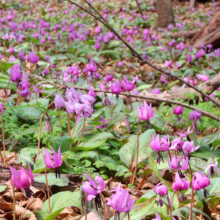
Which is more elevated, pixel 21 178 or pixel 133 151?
pixel 21 178

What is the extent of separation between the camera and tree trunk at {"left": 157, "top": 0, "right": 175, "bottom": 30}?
9477 mm

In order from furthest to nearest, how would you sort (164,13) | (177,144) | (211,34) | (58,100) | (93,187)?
(164,13), (211,34), (58,100), (177,144), (93,187)

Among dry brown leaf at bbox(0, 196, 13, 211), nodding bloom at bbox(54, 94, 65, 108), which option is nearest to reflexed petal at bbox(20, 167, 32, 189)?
dry brown leaf at bbox(0, 196, 13, 211)

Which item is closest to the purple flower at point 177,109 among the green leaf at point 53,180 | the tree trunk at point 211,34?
the green leaf at point 53,180

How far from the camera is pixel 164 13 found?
31.2 ft

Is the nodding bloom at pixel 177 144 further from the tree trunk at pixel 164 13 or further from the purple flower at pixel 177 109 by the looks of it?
the tree trunk at pixel 164 13

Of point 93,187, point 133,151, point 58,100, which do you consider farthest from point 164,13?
point 93,187

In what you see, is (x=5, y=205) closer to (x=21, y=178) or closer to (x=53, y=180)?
(x=53, y=180)

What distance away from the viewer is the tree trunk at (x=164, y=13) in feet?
31.1

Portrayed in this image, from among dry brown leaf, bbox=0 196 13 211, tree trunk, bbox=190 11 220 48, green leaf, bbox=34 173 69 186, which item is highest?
tree trunk, bbox=190 11 220 48

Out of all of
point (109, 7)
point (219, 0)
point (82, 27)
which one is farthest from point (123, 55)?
point (219, 0)

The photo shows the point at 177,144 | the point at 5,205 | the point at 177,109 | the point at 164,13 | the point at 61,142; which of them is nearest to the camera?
the point at 177,144

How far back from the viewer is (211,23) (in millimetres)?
7070

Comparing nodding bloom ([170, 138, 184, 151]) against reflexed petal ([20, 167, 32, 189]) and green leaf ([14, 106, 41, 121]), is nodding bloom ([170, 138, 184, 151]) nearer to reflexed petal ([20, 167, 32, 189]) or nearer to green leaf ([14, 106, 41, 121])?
reflexed petal ([20, 167, 32, 189])
